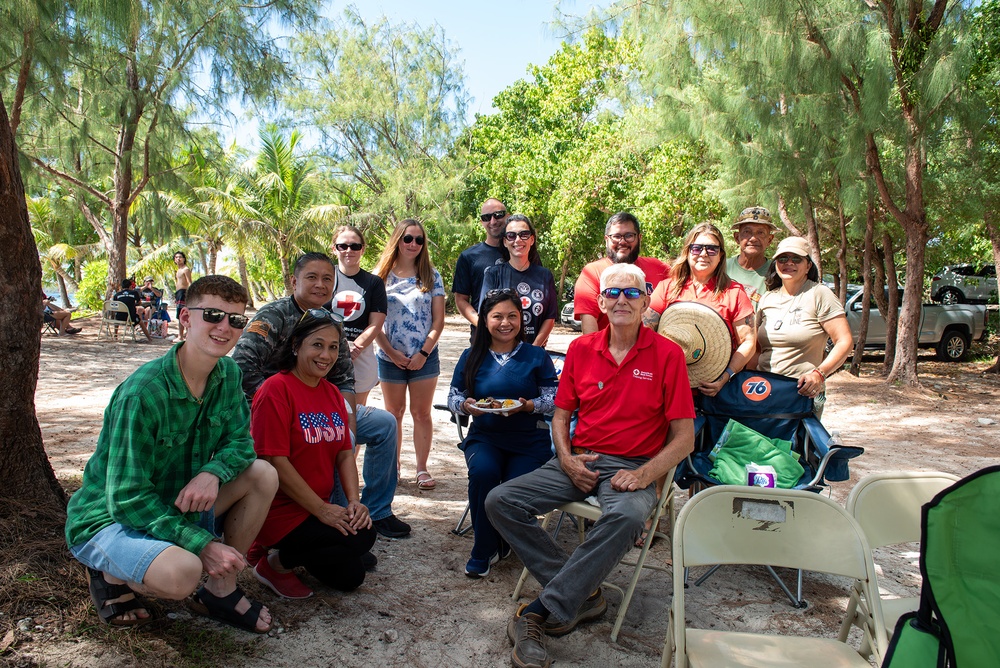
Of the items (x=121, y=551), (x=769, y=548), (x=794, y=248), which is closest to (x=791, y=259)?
(x=794, y=248)

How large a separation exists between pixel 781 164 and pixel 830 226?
579 cm

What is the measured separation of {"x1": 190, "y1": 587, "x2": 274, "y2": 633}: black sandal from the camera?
2791 millimetres

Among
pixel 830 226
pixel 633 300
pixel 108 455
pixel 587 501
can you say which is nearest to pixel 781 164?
pixel 830 226

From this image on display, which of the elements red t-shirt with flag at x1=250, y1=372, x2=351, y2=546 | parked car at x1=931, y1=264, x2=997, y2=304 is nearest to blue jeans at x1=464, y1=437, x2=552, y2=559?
red t-shirt with flag at x1=250, y1=372, x2=351, y2=546

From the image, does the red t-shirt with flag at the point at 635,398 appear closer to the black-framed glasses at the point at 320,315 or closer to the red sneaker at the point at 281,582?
the black-framed glasses at the point at 320,315

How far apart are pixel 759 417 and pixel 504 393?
1.47m

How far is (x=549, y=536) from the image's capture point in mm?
3156

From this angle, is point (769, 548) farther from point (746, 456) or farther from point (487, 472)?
point (487, 472)

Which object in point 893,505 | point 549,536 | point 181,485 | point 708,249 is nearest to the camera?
point 893,505

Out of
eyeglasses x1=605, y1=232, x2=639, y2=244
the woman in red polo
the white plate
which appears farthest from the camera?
eyeglasses x1=605, y1=232, x2=639, y2=244

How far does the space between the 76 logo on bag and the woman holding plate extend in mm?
1101

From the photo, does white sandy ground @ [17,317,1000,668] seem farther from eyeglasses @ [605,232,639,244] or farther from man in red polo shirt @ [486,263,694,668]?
eyeglasses @ [605,232,639,244]

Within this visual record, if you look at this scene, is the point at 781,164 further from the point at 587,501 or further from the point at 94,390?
the point at 94,390

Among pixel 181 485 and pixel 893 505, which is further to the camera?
pixel 181 485
